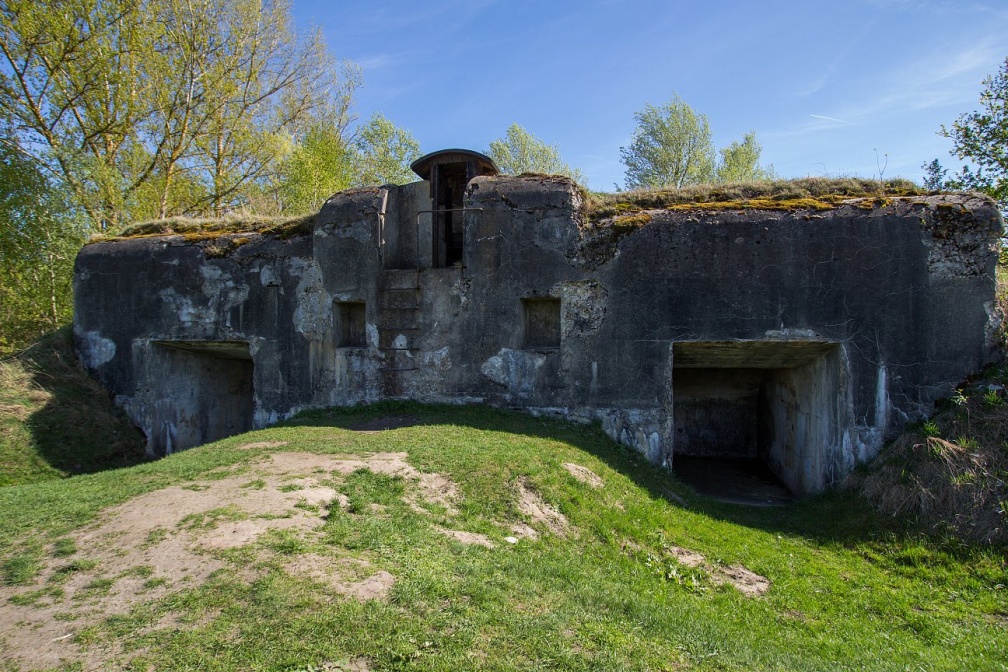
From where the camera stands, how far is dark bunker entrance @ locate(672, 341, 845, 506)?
8.64m

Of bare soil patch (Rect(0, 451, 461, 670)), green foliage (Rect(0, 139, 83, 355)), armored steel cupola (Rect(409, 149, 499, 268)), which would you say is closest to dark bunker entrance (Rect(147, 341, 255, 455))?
armored steel cupola (Rect(409, 149, 499, 268))

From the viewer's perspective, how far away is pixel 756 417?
1278 cm

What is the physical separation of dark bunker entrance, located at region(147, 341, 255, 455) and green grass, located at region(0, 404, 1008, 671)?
368 cm

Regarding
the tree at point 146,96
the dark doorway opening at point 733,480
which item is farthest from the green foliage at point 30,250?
the dark doorway opening at point 733,480

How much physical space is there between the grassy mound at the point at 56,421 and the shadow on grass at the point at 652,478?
10.5 ft

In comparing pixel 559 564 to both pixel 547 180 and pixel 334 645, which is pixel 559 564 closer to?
pixel 334 645

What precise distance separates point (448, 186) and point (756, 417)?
7.90m

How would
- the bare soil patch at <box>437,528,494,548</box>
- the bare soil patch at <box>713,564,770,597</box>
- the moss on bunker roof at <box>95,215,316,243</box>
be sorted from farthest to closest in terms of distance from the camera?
the moss on bunker roof at <box>95,215,316,243</box> < the bare soil patch at <box>713,564,770,597</box> < the bare soil patch at <box>437,528,494,548</box>

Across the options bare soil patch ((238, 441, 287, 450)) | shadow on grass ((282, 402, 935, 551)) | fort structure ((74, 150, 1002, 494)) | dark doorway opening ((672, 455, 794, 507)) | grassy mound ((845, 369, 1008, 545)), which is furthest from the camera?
dark doorway opening ((672, 455, 794, 507))

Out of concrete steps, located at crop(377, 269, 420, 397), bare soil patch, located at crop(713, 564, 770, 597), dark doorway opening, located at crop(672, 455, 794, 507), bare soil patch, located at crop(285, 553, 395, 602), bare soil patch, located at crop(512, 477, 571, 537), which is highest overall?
concrete steps, located at crop(377, 269, 420, 397)

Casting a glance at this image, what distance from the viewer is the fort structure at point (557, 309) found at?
26.1 feet

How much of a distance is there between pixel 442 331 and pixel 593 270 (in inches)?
98.9

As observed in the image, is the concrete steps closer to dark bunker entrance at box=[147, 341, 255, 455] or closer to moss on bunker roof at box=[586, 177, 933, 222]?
dark bunker entrance at box=[147, 341, 255, 455]

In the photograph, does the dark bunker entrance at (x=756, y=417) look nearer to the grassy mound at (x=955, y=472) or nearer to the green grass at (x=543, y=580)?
the grassy mound at (x=955, y=472)
